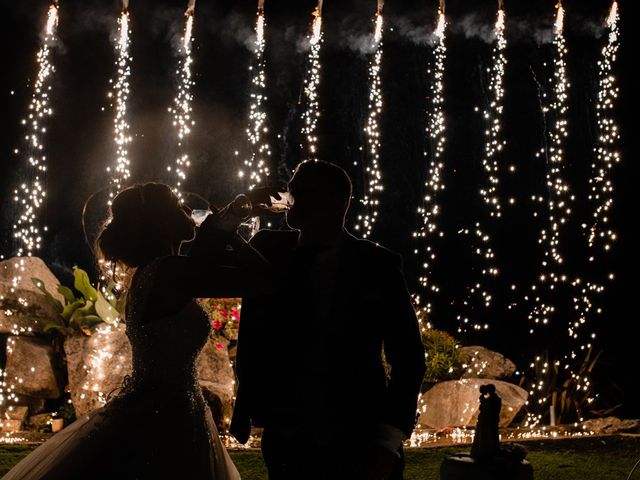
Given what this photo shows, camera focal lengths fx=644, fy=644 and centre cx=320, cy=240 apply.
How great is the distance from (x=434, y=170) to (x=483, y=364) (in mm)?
6051

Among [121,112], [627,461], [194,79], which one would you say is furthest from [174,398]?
[194,79]

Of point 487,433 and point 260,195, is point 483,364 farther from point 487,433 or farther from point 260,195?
point 260,195

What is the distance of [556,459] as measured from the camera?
6582 millimetres

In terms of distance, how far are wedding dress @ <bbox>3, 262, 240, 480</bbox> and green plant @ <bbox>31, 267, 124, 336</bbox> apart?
20.1 ft

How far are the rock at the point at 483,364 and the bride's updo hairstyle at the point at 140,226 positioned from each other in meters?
8.60

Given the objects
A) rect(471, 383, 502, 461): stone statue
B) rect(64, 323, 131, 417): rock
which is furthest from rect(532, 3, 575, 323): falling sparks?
rect(471, 383, 502, 461): stone statue

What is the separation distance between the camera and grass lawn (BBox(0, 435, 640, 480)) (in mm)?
5918

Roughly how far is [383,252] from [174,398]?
1.22 meters

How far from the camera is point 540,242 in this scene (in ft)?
45.8

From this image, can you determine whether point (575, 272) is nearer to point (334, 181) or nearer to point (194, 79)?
point (194, 79)

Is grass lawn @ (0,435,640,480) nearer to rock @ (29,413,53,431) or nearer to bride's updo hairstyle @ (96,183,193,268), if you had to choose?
rock @ (29,413,53,431)

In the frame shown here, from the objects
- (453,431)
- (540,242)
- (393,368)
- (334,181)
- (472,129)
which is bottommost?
(453,431)

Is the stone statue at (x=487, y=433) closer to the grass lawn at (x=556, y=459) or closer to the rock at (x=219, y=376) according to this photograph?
the grass lawn at (x=556, y=459)

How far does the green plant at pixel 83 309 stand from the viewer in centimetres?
896
